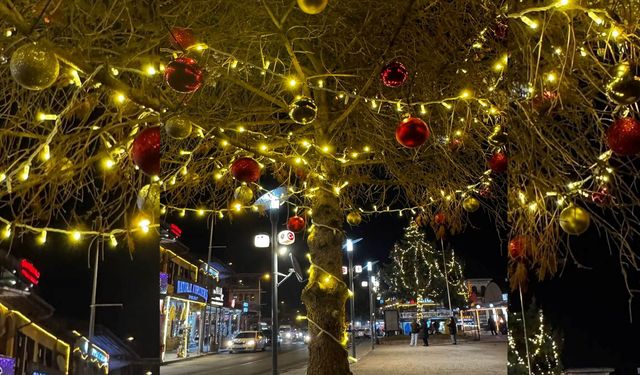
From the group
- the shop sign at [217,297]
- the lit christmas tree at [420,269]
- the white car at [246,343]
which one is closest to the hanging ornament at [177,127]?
the white car at [246,343]

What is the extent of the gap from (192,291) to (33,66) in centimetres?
3365

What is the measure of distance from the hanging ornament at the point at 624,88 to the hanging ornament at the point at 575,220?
932mm

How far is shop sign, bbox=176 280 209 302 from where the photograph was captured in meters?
32.4

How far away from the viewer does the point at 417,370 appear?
13266 millimetres

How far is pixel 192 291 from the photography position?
114ft

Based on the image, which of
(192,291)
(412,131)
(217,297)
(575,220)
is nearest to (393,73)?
(412,131)

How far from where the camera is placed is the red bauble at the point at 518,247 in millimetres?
4986

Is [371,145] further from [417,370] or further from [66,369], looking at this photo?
[66,369]

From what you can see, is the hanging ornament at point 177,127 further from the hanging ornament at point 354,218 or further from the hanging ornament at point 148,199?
the hanging ornament at point 354,218

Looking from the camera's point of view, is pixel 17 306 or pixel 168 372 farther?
pixel 168 372

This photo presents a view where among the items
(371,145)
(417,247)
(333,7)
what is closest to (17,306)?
(371,145)

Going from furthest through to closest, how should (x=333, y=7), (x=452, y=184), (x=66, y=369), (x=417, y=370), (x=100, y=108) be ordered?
(x=417, y=370), (x=66, y=369), (x=452, y=184), (x=100, y=108), (x=333, y=7)

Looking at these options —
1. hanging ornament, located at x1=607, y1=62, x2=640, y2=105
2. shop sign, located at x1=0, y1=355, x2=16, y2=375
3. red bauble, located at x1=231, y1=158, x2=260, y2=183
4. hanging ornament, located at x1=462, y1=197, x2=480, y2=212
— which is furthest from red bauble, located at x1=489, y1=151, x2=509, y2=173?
shop sign, located at x1=0, y1=355, x2=16, y2=375

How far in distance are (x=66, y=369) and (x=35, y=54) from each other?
11977 millimetres
